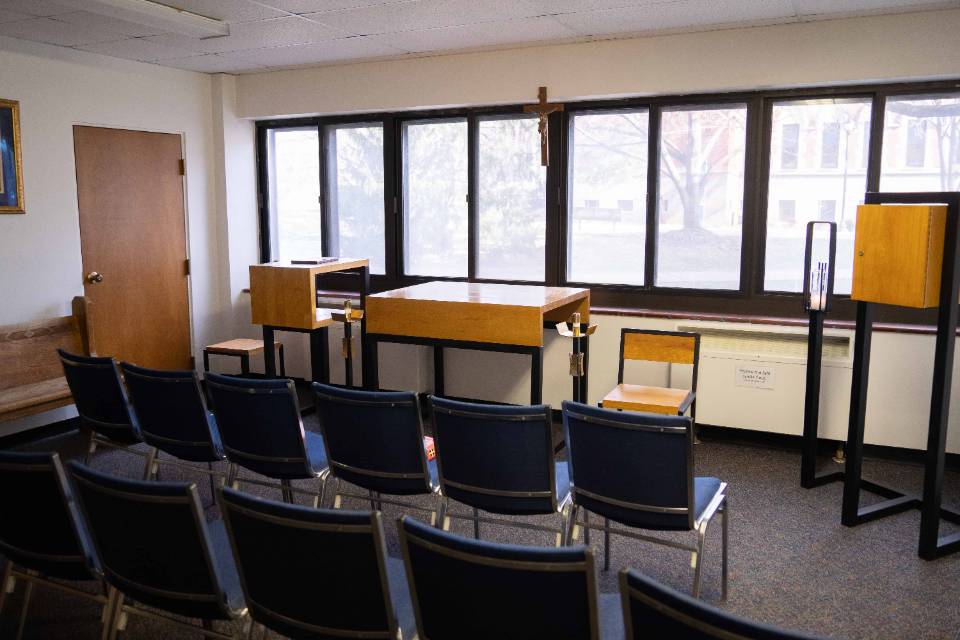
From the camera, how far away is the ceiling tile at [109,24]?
466 centimetres

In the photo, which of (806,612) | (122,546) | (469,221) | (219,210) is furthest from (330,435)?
(219,210)

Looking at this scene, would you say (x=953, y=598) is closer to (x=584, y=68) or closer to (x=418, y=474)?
(x=418, y=474)

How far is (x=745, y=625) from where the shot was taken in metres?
1.46

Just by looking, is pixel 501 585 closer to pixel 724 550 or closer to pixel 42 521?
pixel 42 521

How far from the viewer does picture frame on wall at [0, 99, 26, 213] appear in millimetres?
5188

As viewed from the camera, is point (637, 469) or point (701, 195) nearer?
point (637, 469)

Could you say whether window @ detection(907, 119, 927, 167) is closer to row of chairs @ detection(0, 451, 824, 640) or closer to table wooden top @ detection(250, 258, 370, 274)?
table wooden top @ detection(250, 258, 370, 274)

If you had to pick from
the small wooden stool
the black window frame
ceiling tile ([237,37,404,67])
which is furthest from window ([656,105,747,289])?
the small wooden stool

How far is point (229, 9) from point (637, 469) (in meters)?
3.46

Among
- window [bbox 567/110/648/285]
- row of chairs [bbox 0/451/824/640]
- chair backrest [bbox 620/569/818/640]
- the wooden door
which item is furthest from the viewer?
the wooden door

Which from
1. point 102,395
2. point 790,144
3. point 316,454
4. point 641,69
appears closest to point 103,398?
point 102,395

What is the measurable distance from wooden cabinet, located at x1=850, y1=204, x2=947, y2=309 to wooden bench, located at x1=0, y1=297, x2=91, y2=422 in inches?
183

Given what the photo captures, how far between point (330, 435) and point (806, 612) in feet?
6.65

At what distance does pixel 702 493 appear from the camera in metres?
3.11
